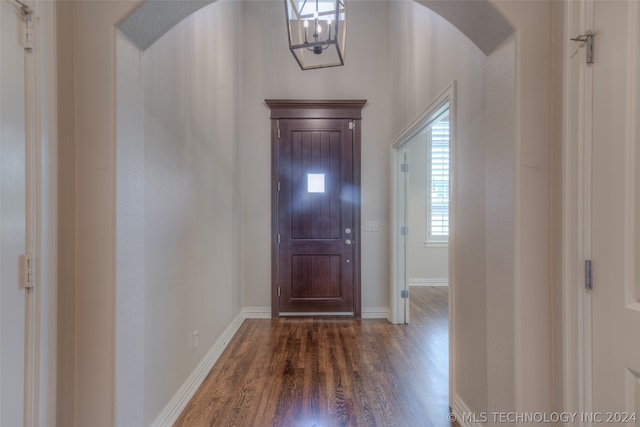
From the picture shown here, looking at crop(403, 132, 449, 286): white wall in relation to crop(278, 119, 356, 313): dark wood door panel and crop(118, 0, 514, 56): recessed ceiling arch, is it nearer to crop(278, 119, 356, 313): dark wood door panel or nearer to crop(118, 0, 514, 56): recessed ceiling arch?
crop(278, 119, 356, 313): dark wood door panel

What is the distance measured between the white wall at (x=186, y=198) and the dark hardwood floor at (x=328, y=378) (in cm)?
29

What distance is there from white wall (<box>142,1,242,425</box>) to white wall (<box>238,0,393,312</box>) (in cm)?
49

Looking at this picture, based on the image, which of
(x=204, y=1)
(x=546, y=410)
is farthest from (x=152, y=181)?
(x=546, y=410)

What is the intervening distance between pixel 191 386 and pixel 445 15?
2716 millimetres

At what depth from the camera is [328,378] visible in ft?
6.89

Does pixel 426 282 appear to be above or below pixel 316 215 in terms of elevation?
below

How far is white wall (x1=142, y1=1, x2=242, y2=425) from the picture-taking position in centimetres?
151

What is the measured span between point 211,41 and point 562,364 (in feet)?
10.4

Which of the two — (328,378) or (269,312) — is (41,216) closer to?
(328,378)

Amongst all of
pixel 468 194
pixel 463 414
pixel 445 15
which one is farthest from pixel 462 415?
pixel 445 15

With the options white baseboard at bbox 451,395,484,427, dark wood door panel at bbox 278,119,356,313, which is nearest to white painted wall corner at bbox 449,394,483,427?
white baseboard at bbox 451,395,484,427
